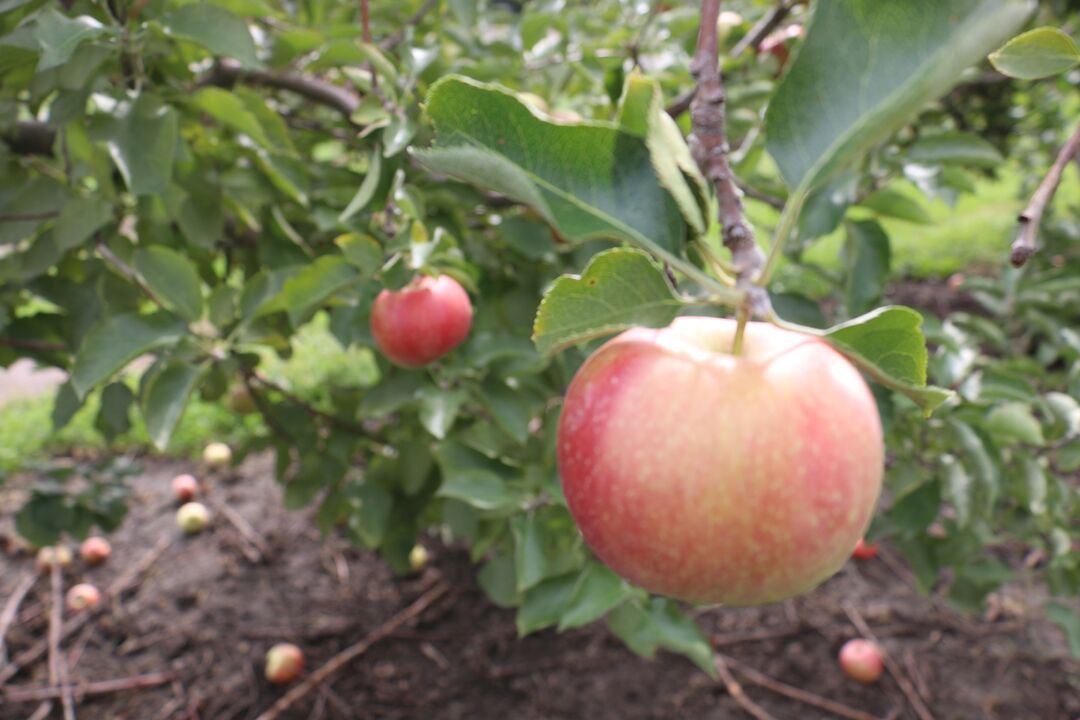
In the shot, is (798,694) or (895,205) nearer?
(895,205)

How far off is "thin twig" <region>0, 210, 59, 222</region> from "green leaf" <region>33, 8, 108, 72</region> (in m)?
0.34

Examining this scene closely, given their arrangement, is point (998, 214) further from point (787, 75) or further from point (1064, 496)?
point (787, 75)

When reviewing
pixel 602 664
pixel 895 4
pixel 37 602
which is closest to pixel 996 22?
pixel 895 4

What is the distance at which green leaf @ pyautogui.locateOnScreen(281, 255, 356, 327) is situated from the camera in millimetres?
878

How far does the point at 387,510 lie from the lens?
1.39m

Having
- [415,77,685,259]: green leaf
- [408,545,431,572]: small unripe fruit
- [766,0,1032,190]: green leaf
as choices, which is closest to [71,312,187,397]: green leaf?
[415,77,685,259]: green leaf

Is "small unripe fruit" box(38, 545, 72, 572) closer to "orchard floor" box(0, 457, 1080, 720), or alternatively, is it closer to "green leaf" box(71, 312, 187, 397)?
"orchard floor" box(0, 457, 1080, 720)

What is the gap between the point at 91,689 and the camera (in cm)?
169

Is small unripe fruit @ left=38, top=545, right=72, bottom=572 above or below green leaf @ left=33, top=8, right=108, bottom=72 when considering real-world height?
below

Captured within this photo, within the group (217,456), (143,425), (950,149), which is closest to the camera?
(950,149)

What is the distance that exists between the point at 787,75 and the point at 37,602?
220 cm

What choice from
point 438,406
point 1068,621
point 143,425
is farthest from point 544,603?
point 143,425

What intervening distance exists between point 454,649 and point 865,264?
→ 1.24 m

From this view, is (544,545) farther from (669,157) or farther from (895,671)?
(895,671)
